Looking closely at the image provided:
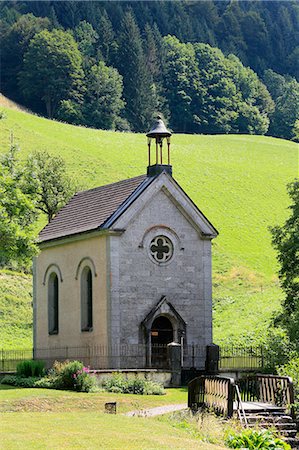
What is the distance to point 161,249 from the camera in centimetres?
4725

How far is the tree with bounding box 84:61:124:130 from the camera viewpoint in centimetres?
14788

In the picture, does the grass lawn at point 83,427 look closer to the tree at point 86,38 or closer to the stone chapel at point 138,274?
the stone chapel at point 138,274

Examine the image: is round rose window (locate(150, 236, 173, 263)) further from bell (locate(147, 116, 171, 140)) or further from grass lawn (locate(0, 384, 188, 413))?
grass lawn (locate(0, 384, 188, 413))

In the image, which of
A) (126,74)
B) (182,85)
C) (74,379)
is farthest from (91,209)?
(182,85)

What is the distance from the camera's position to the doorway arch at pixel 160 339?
4578 cm

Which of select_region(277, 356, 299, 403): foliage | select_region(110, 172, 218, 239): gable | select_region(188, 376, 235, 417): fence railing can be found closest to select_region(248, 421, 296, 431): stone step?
select_region(188, 376, 235, 417): fence railing

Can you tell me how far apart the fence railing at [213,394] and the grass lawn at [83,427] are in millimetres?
1361

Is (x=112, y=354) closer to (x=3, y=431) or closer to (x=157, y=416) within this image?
(x=157, y=416)

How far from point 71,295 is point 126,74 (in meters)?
121

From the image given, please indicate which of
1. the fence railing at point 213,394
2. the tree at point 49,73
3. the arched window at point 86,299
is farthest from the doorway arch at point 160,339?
the tree at point 49,73

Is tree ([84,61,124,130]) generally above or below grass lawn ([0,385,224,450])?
above

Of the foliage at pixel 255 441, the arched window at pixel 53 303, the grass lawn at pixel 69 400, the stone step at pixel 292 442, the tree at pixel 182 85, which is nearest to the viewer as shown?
the foliage at pixel 255 441

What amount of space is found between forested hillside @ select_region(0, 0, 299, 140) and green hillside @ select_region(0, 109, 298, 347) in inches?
1036

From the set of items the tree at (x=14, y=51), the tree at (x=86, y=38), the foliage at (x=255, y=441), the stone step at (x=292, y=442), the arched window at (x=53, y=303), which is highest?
the tree at (x=86, y=38)
